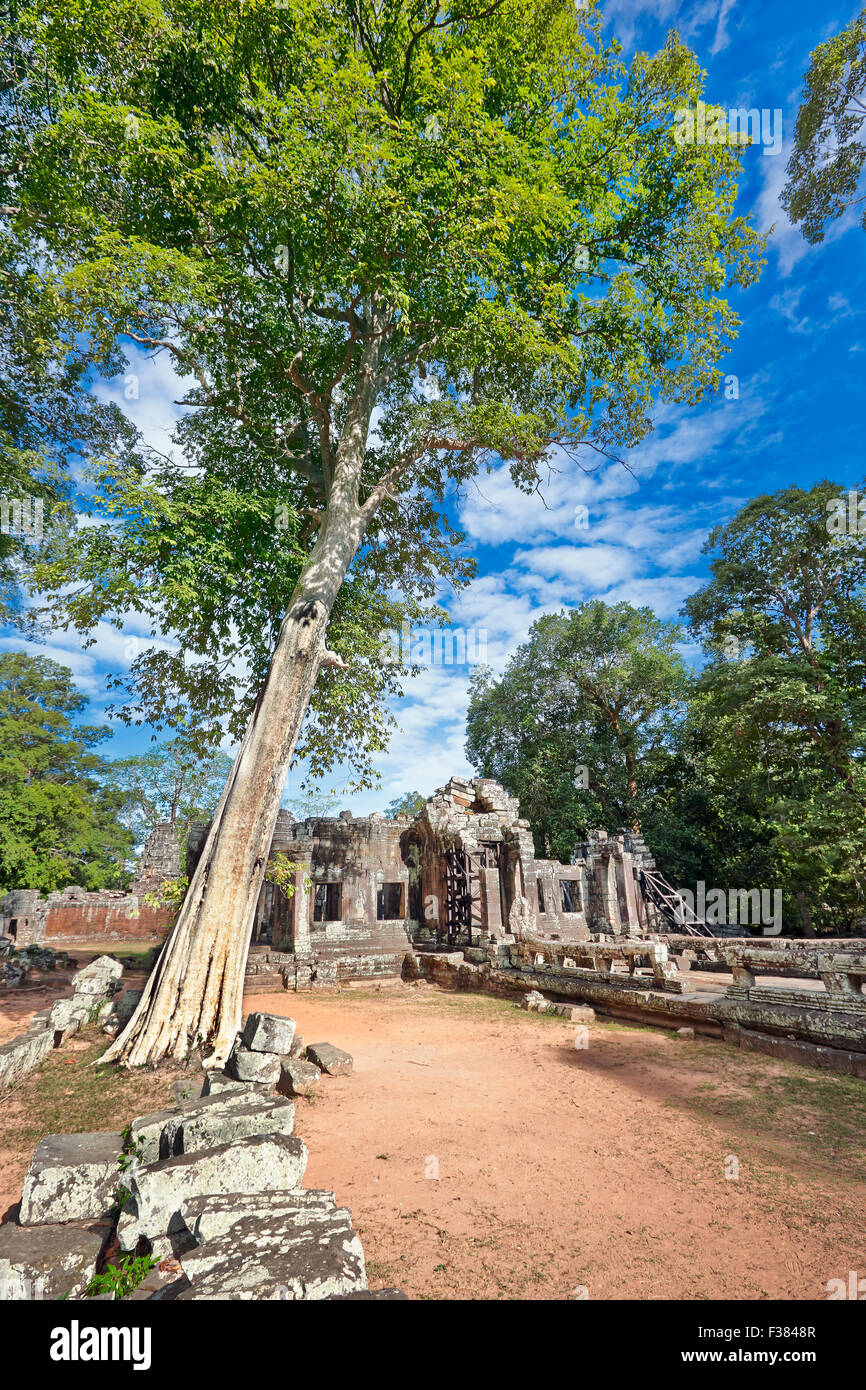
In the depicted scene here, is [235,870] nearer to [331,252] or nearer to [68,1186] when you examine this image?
[68,1186]

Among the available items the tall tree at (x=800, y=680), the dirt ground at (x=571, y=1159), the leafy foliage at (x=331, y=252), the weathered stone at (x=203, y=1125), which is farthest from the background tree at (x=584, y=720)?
the weathered stone at (x=203, y=1125)

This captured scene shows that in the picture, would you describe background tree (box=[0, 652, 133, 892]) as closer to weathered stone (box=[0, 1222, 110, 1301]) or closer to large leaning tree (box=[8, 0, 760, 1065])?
large leaning tree (box=[8, 0, 760, 1065])

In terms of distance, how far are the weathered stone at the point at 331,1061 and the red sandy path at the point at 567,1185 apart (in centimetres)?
17

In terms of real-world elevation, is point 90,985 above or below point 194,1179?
below

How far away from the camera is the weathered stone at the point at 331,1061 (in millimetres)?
6684

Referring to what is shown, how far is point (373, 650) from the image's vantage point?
1124cm

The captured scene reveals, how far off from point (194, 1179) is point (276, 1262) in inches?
44.8

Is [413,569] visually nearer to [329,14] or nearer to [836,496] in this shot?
[329,14]

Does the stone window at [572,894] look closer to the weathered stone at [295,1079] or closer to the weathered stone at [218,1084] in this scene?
the weathered stone at [295,1079]

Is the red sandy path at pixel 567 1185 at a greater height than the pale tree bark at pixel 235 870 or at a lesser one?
lesser

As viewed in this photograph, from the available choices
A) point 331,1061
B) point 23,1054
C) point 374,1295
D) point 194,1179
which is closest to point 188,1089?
point 331,1061

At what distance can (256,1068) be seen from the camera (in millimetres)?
5668
